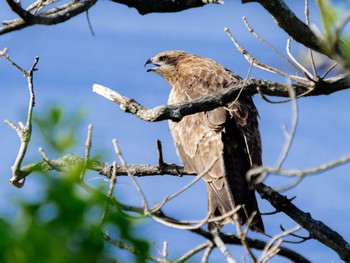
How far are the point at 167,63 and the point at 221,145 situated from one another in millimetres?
2666

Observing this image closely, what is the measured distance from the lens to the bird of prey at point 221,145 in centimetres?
587

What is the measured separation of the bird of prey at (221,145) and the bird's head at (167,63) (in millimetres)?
1200

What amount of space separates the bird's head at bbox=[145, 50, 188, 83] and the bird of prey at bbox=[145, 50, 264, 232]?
1200 mm

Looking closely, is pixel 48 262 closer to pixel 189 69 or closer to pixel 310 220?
pixel 310 220

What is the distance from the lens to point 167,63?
8625 millimetres

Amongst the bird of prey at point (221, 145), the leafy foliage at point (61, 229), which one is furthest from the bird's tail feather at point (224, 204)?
the leafy foliage at point (61, 229)

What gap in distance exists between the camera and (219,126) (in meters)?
6.22

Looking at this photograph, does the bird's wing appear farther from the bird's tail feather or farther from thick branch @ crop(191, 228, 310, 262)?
thick branch @ crop(191, 228, 310, 262)

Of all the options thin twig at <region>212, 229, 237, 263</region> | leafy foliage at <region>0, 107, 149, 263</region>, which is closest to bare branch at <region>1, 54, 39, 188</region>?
thin twig at <region>212, 229, 237, 263</region>

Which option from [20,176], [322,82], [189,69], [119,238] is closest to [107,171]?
[20,176]

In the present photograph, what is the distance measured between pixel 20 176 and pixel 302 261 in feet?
8.09

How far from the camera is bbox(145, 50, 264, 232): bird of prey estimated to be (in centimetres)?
587

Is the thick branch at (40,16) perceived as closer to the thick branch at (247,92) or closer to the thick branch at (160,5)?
the thick branch at (160,5)

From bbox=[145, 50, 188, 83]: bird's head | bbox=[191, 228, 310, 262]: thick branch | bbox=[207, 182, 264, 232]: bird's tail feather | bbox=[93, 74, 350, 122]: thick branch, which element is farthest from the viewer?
bbox=[145, 50, 188, 83]: bird's head
